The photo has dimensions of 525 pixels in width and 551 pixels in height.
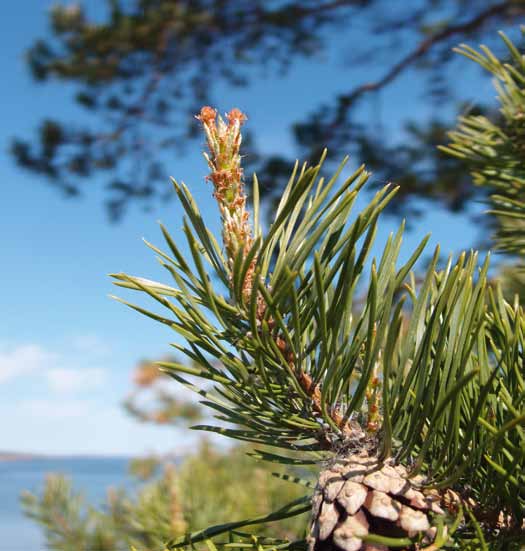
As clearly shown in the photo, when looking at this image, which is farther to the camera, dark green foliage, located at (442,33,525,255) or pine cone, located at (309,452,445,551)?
dark green foliage, located at (442,33,525,255)

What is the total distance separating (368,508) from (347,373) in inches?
2.2

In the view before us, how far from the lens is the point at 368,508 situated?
24cm

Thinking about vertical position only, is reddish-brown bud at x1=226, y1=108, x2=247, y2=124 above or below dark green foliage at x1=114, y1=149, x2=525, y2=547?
above

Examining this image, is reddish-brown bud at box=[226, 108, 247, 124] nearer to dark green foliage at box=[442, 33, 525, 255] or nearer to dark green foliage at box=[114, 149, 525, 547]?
dark green foliage at box=[114, 149, 525, 547]

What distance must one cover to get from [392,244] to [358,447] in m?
0.10

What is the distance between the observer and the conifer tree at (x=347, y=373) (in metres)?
0.24

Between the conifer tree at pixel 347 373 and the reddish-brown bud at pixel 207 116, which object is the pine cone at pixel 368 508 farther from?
the reddish-brown bud at pixel 207 116

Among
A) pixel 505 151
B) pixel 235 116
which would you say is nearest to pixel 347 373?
pixel 235 116

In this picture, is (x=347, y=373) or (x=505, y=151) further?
(x=505, y=151)

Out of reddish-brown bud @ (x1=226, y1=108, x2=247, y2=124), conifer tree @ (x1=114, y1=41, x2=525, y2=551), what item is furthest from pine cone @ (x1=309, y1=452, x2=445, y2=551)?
reddish-brown bud @ (x1=226, y1=108, x2=247, y2=124)

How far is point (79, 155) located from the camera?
9.23 ft

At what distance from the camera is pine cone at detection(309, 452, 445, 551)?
24cm

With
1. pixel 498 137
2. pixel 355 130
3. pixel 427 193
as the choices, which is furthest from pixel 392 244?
pixel 355 130

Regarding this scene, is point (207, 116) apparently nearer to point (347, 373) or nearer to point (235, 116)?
point (235, 116)
